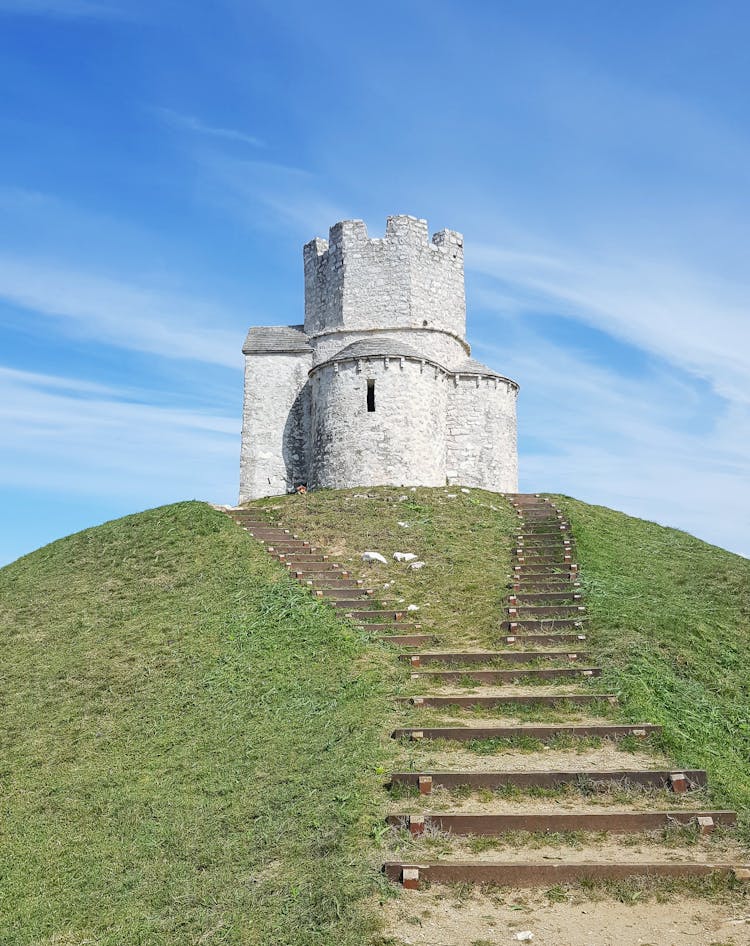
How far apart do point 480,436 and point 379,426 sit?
504 centimetres

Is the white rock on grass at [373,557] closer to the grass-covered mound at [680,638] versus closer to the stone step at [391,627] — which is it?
the stone step at [391,627]

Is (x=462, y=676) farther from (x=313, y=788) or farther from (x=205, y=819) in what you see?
(x=205, y=819)

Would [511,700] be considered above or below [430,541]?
below

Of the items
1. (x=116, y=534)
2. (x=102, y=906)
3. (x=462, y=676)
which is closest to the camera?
(x=102, y=906)

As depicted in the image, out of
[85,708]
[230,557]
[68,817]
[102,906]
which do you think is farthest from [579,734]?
[230,557]

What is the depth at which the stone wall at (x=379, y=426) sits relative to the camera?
28.5m

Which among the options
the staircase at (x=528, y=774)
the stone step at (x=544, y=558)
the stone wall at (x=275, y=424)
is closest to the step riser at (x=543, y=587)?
the staircase at (x=528, y=774)

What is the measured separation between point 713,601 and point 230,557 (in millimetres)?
11220

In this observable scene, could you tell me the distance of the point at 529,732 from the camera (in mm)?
10484

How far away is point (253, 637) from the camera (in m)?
14.7

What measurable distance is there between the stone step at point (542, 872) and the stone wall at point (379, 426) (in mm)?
20922

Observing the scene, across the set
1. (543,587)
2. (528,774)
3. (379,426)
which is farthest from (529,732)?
(379,426)

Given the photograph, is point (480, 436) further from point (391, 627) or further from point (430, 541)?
point (391, 627)

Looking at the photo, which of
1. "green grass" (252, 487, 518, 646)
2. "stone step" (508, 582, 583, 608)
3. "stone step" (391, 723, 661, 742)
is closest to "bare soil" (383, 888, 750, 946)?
"stone step" (391, 723, 661, 742)
